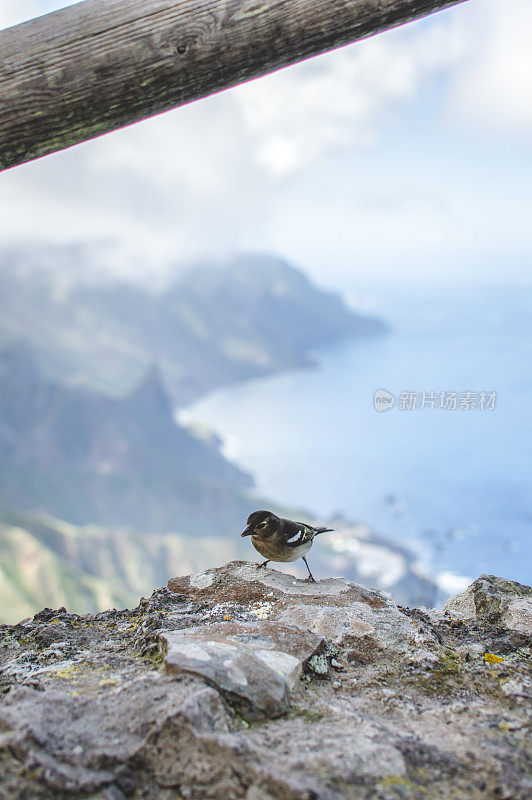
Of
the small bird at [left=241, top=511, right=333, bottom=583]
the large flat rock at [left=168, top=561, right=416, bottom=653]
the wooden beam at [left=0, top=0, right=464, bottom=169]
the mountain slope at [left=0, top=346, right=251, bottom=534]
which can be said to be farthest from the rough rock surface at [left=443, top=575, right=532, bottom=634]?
the mountain slope at [left=0, top=346, right=251, bottom=534]

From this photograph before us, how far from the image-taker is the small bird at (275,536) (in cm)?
376

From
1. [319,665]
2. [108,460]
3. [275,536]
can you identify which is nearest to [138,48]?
[319,665]

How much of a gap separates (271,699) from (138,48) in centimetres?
221

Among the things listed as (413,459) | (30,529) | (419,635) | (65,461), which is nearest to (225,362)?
(65,461)

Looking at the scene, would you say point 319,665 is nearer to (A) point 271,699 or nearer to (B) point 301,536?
(A) point 271,699

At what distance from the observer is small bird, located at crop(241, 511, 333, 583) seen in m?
3.76

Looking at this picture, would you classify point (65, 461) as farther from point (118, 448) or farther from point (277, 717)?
point (277, 717)

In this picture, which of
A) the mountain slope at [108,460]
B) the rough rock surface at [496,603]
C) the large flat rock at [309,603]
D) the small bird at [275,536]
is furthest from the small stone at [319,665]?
the mountain slope at [108,460]

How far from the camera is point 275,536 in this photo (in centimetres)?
381

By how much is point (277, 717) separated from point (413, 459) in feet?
126

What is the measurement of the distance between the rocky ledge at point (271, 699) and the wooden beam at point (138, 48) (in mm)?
1885

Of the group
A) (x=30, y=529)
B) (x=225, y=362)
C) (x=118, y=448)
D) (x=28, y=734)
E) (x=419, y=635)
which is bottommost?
(x=28, y=734)

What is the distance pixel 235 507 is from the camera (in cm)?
11481

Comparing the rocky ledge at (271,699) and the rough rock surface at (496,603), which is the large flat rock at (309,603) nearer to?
the rocky ledge at (271,699)
